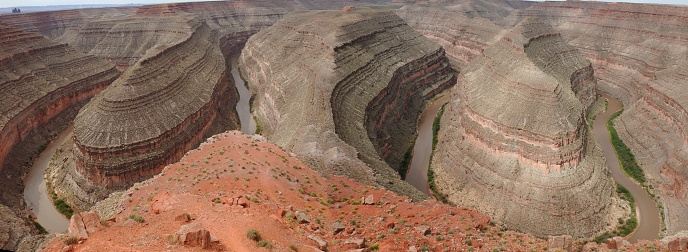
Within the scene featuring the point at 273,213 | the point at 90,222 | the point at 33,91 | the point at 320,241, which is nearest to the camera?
the point at 90,222

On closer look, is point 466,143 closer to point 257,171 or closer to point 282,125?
point 282,125

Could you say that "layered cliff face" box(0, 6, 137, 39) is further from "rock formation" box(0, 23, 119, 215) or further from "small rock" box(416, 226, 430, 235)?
"small rock" box(416, 226, 430, 235)

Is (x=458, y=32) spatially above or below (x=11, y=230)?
above

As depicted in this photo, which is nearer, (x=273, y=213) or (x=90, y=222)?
(x=90, y=222)

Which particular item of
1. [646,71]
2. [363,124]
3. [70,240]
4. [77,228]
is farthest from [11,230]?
[646,71]

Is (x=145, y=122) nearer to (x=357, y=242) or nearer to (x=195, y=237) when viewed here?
(x=195, y=237)

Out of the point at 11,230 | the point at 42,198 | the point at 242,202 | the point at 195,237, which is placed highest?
the point at 195,237

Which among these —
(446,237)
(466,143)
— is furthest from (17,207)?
→ (466,143)

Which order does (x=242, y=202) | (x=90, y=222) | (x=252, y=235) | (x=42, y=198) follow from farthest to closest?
(x=42, y=198), (x=242, y=202), (x=252, y=235), (x=90, y=222)

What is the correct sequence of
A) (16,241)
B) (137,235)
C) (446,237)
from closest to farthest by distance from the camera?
(137,235) → (446,237) → (16,241)
